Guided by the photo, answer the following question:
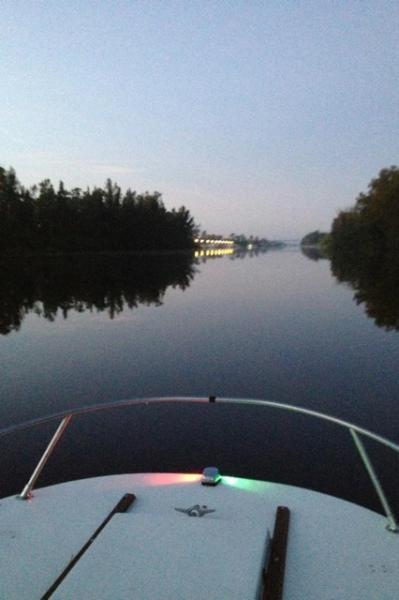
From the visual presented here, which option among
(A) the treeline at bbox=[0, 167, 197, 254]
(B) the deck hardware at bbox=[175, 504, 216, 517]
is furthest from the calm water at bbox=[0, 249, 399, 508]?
(A) the treeline at bbox=[0, 167, 197, 254]

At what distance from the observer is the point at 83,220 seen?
3684 inches

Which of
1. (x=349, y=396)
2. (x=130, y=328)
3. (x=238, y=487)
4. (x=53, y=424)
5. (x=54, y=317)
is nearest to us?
(x=238, y=487)

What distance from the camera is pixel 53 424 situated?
846cm

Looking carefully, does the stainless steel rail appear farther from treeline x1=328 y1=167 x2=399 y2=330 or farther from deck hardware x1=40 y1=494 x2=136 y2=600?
treeline x1=328 y1=167 x2=399 y2=330

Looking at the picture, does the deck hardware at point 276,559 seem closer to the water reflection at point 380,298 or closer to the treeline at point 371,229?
the water reflection at point 380,298

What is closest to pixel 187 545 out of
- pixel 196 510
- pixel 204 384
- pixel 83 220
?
pixel 196 510

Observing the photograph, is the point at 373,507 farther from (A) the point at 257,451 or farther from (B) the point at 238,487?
(B) the point at 238,487

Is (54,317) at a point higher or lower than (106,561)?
lower

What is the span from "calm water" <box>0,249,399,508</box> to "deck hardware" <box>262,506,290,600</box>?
3052 mm

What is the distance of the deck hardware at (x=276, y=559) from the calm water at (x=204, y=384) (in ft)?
10.0

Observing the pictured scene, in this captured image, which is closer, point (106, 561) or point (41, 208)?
point (106, 561)

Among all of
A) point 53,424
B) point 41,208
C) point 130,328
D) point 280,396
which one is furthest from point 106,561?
point 41,208

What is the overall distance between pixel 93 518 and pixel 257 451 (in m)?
4.24

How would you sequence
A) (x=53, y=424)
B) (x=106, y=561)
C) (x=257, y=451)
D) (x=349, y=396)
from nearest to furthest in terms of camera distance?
1. (x=106, y=561)
2. (x=257, y=451)
3. (x=53, y=424)
4. (x=349, y=396)
